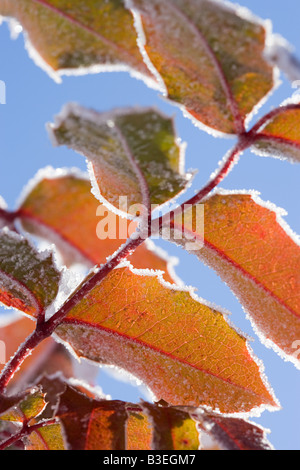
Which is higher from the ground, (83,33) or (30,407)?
(83,33)

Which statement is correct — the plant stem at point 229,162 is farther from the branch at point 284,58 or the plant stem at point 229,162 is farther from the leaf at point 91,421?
the leaf at point 91,421

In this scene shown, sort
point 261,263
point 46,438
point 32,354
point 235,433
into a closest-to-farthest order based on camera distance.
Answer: point 235,433 < point 261,263 < point 46,438 < point 32,354

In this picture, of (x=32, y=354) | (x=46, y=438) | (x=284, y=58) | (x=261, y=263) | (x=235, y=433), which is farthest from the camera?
(x=32, y=354)

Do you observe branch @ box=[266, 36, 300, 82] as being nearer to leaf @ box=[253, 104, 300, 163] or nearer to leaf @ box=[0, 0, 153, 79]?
leaf @ box=[253, 104, 300, 163]

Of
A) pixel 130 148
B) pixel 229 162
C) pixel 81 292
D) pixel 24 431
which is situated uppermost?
pixel 229 162

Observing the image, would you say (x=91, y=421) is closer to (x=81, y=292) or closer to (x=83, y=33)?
(x=81, y=292)

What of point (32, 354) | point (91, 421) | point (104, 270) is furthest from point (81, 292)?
point (32, 354)
